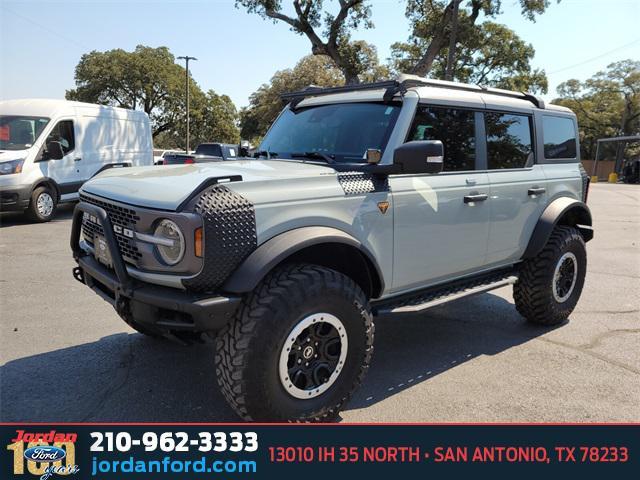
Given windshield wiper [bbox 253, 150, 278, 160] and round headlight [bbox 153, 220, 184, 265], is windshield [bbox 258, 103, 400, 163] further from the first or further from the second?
round headlight [bbox 153, 220, 184, 265]

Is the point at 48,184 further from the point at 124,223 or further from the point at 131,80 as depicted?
the point at 131,80

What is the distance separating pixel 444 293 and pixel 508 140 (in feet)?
5.23

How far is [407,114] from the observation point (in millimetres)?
3615

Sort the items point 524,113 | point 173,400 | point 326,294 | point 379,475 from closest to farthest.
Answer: point 379,475 < point 326,294 < point 173,400 < point 524,113

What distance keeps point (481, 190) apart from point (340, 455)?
2.35 meters

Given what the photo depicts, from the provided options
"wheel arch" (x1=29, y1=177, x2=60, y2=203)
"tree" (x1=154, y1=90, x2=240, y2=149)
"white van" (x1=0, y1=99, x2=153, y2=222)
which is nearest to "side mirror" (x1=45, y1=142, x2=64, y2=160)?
"white van" (x1=0, y1=99, x2=153, y2=222)

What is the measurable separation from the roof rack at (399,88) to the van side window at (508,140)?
10.5 inches

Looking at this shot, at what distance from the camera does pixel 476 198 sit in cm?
395

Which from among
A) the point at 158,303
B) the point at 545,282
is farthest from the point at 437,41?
the point at 158,303

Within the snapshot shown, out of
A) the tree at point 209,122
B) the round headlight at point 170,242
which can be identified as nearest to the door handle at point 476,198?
the round headlight at point 170,242

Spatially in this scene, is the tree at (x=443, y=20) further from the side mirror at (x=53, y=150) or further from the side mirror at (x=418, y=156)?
the side mirror at (x=418, y=156)

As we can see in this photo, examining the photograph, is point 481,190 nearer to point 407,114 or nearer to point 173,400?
point 407,114

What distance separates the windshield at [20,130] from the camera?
35.2ft

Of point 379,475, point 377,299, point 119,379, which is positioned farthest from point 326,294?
point 119,379
